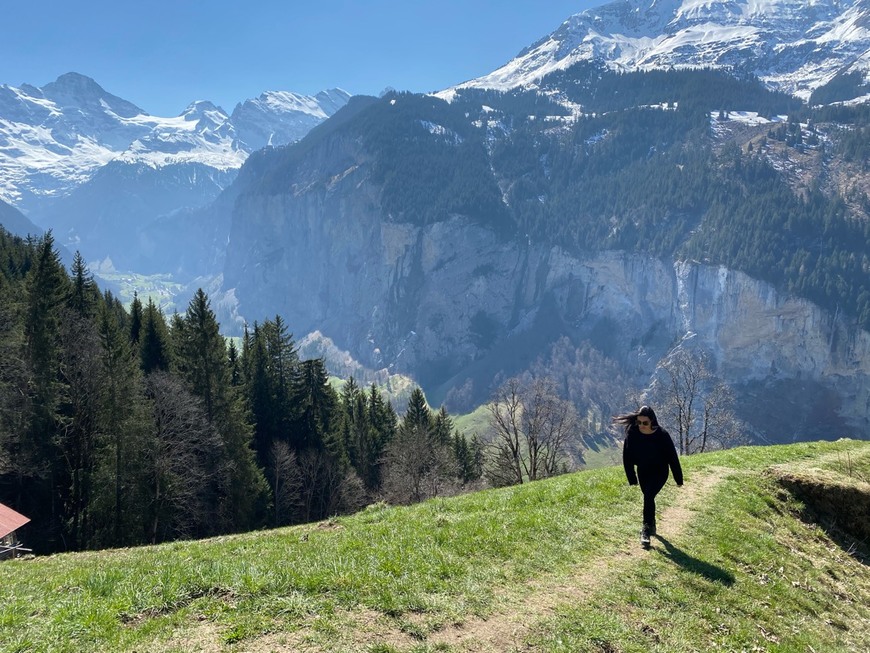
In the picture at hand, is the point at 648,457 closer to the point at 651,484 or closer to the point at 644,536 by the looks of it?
the point at 651,484

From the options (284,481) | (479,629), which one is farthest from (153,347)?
(479,629)

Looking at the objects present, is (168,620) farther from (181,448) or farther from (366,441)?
(366,441)

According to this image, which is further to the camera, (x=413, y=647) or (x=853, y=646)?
(x=853, y=646)

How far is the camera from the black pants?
12.8 meters

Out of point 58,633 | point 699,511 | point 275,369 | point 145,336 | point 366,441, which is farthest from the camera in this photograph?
point 366,441

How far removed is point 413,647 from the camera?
7805mm

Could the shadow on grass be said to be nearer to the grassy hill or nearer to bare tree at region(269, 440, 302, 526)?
the grassy hill

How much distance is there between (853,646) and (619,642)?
232 inches

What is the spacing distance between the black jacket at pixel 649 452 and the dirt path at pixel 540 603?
1.73 m

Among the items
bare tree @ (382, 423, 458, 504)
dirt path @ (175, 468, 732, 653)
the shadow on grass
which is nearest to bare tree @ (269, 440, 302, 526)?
bare tree @ (382, 423, 458, 504)

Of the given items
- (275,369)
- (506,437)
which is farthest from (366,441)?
(506,437)

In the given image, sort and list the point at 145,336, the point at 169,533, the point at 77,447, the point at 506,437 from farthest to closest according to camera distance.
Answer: the point at 145,336 < the point at 506,437 < the point at 169,533 < the point at 77,447

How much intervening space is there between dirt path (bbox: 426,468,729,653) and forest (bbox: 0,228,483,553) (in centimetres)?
3128

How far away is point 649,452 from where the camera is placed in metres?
13.0
